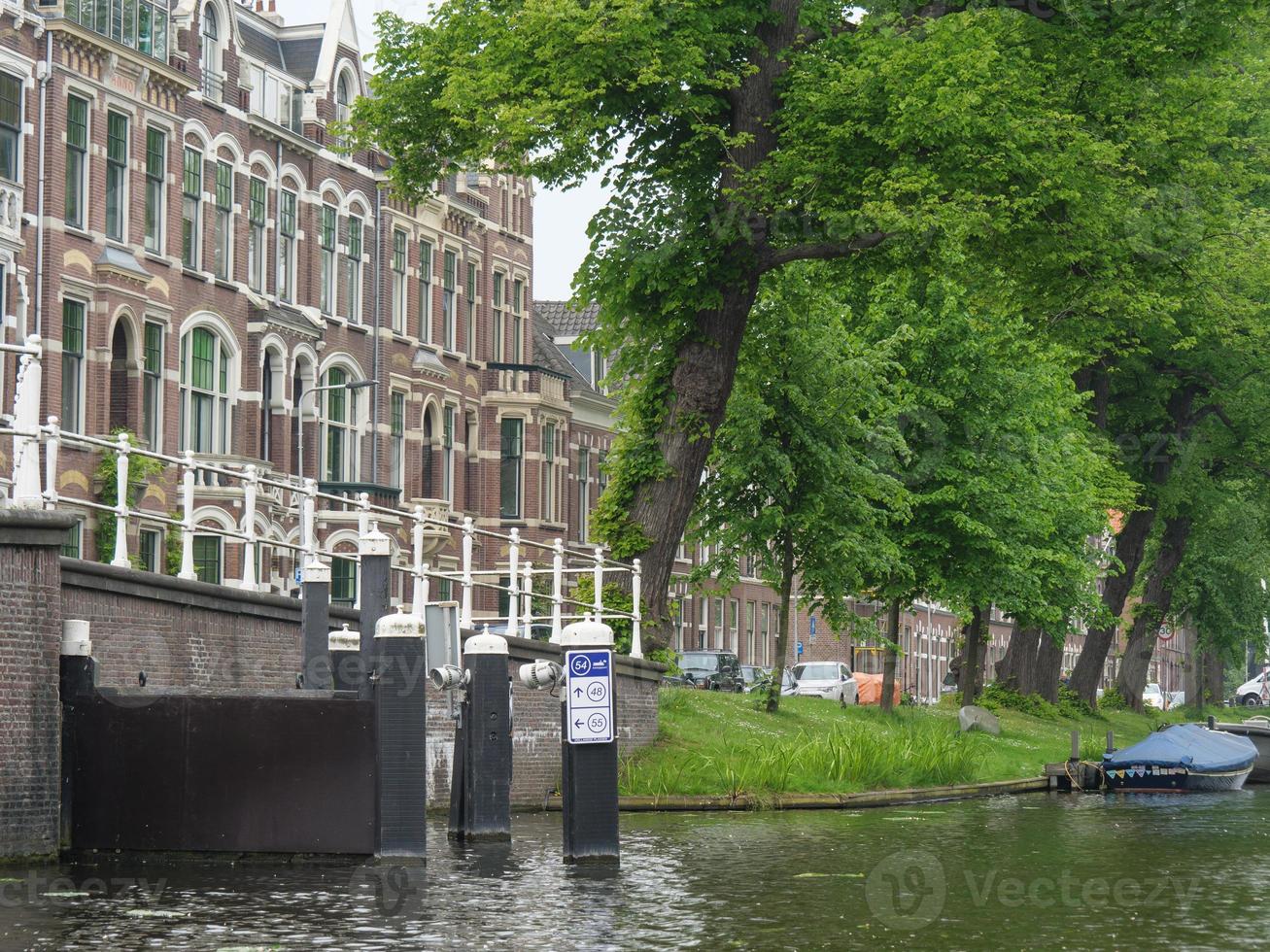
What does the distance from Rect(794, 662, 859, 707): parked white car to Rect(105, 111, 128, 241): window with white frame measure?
86.5 ft

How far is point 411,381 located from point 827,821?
28481mm

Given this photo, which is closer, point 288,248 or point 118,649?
point 118,649

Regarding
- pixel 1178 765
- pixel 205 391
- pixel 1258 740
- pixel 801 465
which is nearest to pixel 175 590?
pixel 801 465

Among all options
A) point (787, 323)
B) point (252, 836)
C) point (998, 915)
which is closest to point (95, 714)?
point (252, 836)

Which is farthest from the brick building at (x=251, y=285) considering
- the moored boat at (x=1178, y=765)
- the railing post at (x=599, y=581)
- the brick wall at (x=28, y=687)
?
the moored boat at (x=1178, y=765)

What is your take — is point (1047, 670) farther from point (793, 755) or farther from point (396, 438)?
point (793, 755)

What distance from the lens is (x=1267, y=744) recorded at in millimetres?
37750

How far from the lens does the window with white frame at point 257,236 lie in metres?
41.3

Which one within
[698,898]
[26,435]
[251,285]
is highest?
[251,285]

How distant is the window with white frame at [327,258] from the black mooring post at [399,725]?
30445 millimetres

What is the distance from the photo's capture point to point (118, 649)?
53.8 ft

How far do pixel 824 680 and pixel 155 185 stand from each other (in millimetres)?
27312

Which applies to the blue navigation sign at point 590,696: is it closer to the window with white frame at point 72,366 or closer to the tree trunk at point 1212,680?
the window with white frame at point 72,366

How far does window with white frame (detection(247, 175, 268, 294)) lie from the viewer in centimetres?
4128
